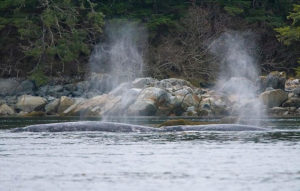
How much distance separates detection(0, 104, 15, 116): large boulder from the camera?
173 ft

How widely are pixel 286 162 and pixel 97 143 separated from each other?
718cm

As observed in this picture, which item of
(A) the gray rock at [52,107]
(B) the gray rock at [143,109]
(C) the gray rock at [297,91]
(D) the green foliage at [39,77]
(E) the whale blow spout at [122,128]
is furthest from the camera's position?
(D) the green foliage at [39,77]

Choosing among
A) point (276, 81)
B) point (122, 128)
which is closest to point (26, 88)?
point (276, 81)

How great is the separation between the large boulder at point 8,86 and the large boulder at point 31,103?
13.6 ft

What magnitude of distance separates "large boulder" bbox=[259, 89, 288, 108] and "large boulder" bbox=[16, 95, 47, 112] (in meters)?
15.9

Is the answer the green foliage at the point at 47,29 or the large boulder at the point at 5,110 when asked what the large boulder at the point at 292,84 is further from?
the large boulder at the point at 5,110

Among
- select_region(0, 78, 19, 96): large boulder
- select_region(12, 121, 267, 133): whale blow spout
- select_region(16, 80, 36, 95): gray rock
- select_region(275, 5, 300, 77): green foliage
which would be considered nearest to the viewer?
select_region(12, 121, 267, 133): whale blow spout

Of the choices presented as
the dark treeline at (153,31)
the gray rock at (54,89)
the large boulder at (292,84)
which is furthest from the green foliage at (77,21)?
the large boulder at (292,84)

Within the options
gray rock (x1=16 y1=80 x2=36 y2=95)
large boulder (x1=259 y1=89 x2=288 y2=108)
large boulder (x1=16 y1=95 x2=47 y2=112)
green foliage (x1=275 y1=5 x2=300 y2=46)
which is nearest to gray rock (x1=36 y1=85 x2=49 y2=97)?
gray rock (x1=16 y1=80 x2=36 y2=95)

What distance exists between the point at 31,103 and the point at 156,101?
1079 cm

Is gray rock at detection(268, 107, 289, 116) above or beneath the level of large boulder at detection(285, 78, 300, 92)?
beneath

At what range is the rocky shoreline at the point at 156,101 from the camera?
158 ft

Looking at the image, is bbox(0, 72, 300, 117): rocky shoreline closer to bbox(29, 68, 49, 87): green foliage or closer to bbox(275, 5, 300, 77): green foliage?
bbox(29, 68, 49, 87): green foliage

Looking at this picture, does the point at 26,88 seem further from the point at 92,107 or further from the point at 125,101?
the point at 125,101
